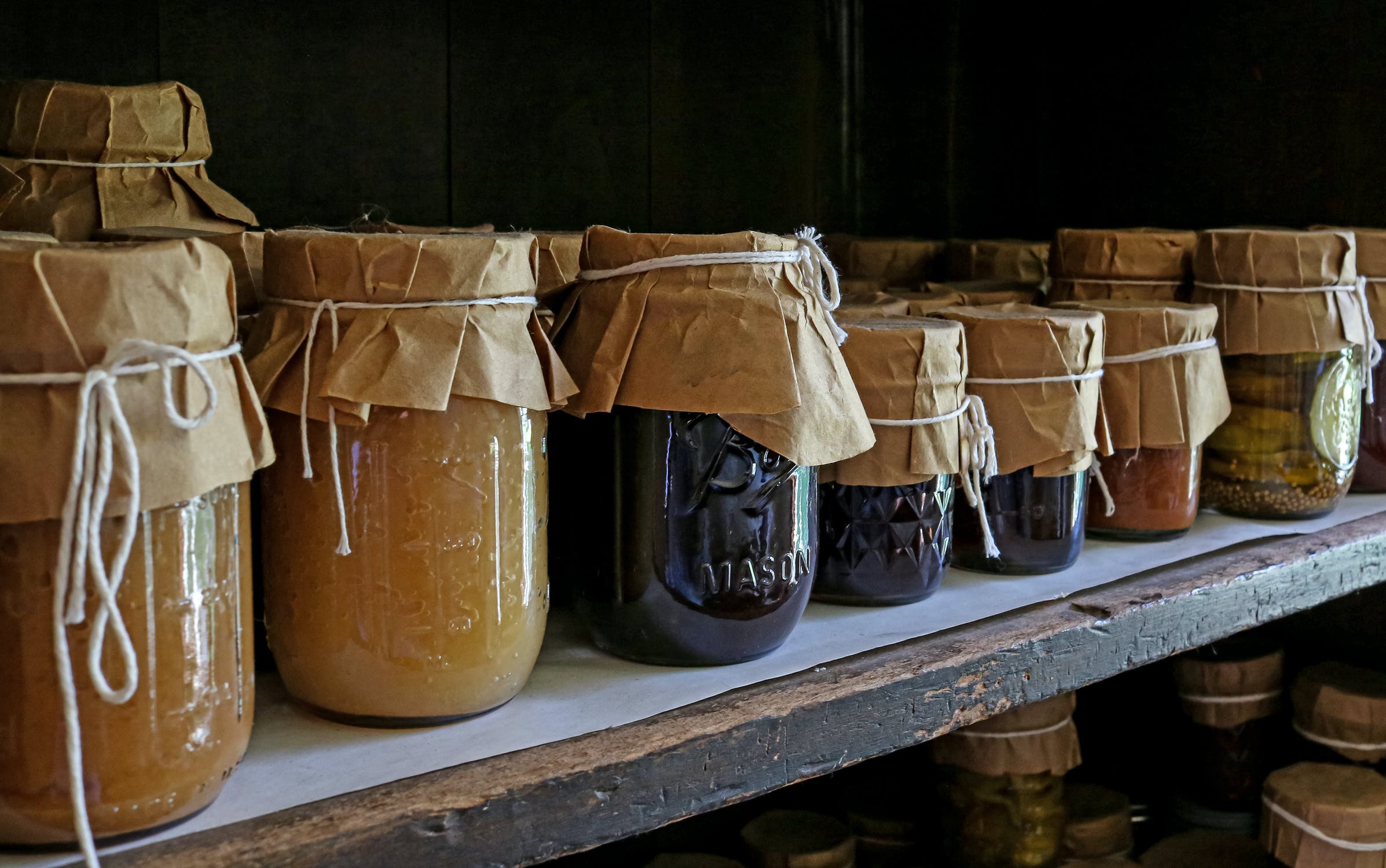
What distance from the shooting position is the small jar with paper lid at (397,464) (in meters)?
0.70

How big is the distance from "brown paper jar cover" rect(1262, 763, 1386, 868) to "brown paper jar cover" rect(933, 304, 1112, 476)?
26.2 inches

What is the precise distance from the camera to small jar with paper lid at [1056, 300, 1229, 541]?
47.1 inches

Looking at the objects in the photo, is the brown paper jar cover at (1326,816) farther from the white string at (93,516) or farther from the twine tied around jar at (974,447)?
the white string at (93,516)

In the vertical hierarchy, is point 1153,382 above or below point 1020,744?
above

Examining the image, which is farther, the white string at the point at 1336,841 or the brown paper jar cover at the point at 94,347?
the white string at the point at 1336,841

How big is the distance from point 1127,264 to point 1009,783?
0.64 metres

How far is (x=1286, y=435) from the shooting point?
4.38 feet

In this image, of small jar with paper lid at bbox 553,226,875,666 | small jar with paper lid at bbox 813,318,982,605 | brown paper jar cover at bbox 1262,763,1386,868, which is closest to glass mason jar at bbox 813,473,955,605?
small jar with paper lid at bbox 813,318,982,605

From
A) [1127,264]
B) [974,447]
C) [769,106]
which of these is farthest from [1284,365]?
[769,106]

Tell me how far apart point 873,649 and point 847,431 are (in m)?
0.20

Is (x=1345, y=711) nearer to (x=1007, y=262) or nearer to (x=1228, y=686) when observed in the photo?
(x=1228, y=686)

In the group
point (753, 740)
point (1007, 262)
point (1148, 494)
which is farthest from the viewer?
point (1007, 262)

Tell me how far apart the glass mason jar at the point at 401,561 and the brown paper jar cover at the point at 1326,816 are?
112cm

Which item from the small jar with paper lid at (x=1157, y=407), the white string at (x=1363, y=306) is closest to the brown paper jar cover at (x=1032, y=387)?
the small jar with paper lid at (x=1157, y=407)
